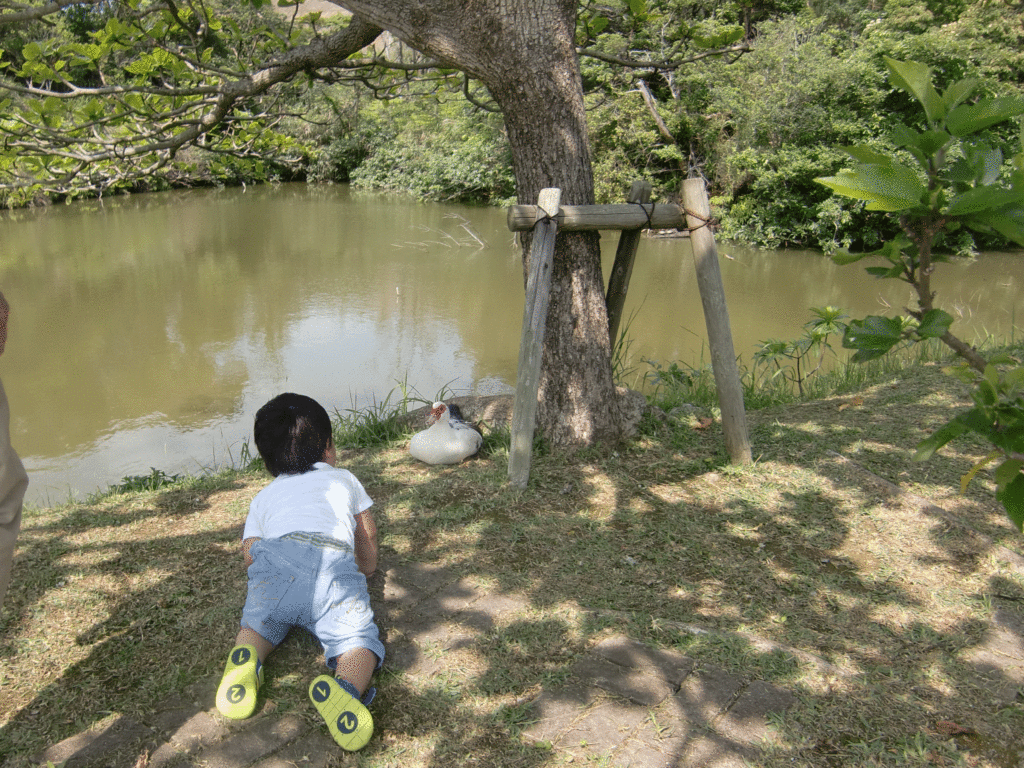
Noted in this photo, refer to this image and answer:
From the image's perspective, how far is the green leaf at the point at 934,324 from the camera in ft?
3.86

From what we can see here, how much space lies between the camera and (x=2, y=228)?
52.3ft

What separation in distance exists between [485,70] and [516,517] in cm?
208

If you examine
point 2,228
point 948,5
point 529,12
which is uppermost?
point 948,5

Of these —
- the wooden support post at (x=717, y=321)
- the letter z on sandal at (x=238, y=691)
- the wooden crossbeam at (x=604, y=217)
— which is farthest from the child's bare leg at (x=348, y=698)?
the wooden support post at (x=717, y=321)

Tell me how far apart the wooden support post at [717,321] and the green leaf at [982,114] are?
272cm

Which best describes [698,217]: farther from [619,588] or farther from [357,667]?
[357,667]

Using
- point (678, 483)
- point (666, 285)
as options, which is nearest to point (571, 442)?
point (678, 483)

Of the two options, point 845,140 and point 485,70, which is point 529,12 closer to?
point 485,70

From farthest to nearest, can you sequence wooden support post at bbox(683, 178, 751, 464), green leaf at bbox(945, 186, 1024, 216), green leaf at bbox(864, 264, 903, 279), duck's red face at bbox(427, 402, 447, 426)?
duck's red face at bbox(427, 402, 447, 426)
wooden support post at bbox(683, 178, 751, 464)
green leaf at bbox(864, 264, 903, 279)
green leaf at bbox(945, 186, 1024, 216)

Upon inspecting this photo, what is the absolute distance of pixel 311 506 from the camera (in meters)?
2.50

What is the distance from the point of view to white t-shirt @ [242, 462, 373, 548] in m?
2.46

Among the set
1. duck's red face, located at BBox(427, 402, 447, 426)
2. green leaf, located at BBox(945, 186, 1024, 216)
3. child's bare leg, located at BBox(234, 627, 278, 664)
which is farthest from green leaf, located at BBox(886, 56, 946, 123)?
duck's red face, located at BBox(427, 402, 447, 426)

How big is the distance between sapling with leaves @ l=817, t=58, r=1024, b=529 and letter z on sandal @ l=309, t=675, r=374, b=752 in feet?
5.09

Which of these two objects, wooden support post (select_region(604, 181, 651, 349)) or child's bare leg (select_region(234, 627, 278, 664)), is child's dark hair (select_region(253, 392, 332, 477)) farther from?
wooden support post (select_region(604, 181, 651, 349))
